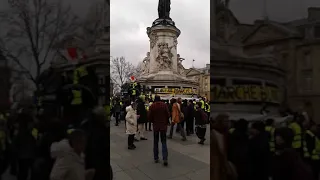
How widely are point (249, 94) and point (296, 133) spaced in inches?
27.7

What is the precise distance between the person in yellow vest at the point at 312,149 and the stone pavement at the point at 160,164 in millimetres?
2030

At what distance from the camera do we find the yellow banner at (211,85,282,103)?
282 centimetres

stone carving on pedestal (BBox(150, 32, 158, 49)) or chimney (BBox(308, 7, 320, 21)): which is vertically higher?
stone carving on pedestal (BBox(150, 32, 158, 49))

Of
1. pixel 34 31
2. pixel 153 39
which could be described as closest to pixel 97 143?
pixel 34 31

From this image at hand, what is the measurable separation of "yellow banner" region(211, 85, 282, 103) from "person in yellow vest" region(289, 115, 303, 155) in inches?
11.6

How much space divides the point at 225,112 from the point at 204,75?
2417 inches

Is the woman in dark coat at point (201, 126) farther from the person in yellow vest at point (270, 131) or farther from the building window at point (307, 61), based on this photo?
the building window at point (307, 61)

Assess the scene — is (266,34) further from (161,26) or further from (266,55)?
(161,26)

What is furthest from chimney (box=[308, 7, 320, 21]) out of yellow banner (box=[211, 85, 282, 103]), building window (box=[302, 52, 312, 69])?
yellow banner (box=[211, 85, 282, 103])

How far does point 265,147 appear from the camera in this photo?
9.37ft

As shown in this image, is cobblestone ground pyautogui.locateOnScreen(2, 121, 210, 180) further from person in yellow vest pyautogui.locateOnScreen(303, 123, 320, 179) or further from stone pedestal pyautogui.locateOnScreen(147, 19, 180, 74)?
stone pedestal pyautogui.locateOnScreen(147, 19, 180, 74)

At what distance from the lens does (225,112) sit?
283cm

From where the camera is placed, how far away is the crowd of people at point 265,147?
2820 mm

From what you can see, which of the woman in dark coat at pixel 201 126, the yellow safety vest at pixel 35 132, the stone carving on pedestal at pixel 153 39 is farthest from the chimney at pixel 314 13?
the stone carving on pedestal at pixel 153 39
